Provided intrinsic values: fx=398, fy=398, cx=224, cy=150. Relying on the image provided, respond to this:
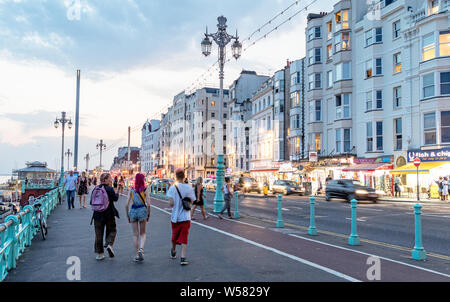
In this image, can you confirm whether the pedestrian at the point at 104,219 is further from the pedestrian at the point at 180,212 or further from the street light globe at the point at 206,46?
the street light globe at the point at 206,46

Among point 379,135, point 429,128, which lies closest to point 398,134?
point 379,135

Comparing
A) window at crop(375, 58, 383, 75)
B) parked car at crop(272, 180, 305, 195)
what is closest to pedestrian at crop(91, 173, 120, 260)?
parked car at crop(272, 180, 305, 195)

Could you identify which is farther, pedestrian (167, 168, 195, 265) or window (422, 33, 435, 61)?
window (422, 33, 435, 61)

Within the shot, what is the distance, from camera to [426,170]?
1134 inches

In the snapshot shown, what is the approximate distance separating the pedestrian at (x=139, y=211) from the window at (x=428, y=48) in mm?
28902

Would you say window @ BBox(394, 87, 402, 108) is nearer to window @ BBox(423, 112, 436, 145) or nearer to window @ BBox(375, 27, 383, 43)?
window @ BBox(423, 112, 436, 145)

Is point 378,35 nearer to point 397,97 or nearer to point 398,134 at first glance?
point 397,97

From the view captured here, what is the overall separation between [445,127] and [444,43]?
20.4 feet

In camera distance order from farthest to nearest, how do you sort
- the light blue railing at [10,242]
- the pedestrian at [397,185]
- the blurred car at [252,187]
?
the blurred car at [252,187] → the pedestrian at [397,185] → the light blue railing at [10,242]

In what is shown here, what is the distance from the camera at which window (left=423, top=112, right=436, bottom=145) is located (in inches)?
1173

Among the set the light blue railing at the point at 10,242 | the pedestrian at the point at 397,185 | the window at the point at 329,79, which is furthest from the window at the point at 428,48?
the light blue railing at the point at 10,242

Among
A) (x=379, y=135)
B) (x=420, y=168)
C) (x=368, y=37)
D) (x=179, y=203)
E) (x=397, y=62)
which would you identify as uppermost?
(x=368, y=37)

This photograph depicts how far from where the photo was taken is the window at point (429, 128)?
29797 mm

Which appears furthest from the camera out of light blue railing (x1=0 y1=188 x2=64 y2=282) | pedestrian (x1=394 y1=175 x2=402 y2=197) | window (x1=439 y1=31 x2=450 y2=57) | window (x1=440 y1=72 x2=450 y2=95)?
pedestrian (x1=394 y1=175 x2=402 y2=197)
